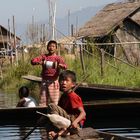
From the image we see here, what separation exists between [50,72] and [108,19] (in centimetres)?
1474

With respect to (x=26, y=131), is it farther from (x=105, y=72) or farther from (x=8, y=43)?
(x=8, y=43)

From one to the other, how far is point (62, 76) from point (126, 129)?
330 centimetres

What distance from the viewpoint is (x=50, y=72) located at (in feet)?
33.9

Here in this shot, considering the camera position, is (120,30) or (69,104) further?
(120,30)

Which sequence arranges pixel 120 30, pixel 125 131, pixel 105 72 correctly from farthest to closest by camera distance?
pixel 120 30 < pixel 105 72 < pixel 125 131

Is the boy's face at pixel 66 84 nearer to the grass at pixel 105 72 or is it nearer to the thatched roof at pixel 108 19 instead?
the grass at pixel 105 72

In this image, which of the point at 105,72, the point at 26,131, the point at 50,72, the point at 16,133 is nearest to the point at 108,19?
the point at 105,72

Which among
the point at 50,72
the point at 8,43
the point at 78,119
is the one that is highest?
the point at 8,43

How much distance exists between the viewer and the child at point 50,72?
10.1 metres

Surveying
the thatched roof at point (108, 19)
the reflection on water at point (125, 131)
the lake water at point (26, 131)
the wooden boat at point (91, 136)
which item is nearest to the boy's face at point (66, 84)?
the wooden boat at point (91, 136)

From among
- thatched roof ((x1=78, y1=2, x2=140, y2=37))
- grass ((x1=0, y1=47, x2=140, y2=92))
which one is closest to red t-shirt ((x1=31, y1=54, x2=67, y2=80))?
grass ((x1=0, y1=47, x2=140, y2=92))

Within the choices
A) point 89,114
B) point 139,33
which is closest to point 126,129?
point 89,114

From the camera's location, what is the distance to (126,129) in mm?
9891

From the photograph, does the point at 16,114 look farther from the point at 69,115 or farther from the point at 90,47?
the point at 90,47
